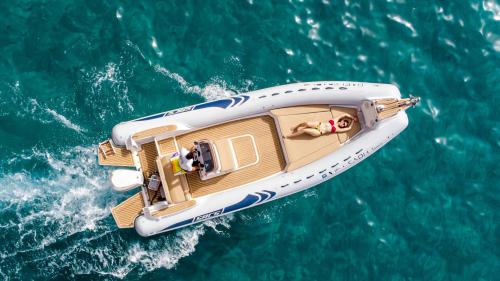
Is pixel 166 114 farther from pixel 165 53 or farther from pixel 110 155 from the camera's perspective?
pixel 165 53

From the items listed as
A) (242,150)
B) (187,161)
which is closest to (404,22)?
(242,150)

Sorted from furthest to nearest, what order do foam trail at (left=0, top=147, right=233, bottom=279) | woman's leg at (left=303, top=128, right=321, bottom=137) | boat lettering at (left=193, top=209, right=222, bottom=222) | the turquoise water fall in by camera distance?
the turquoise water
foam trail at (left=0, top=147, right=233, bottom=279)
woman's leg at (left=303, top=128, right=321, bottom=137)
boat lettering at (left=193, top=209, right=222, bottom=222)

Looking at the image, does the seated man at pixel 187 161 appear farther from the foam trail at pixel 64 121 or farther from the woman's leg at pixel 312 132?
the foam trail at pixel 64 121

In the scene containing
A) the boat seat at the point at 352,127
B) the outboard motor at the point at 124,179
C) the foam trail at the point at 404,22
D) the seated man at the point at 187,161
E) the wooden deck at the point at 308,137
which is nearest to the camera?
the seated man at the point at 187,161

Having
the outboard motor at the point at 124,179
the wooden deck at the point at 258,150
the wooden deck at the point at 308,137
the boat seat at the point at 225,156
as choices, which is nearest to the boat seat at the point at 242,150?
the boat seat at the point at 225,156

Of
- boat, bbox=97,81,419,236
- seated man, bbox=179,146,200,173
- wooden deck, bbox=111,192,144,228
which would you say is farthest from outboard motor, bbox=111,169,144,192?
seated man, bbox=179,146,200,173

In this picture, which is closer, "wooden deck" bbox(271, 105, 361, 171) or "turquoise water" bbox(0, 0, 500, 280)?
"wooden deck" bbox(271, 105, 361, 171)

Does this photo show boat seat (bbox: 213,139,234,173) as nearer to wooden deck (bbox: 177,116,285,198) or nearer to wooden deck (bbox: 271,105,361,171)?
wooden deck (bbox: 177,116,285,198)

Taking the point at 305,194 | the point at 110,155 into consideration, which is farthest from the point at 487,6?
the point at 110,155
